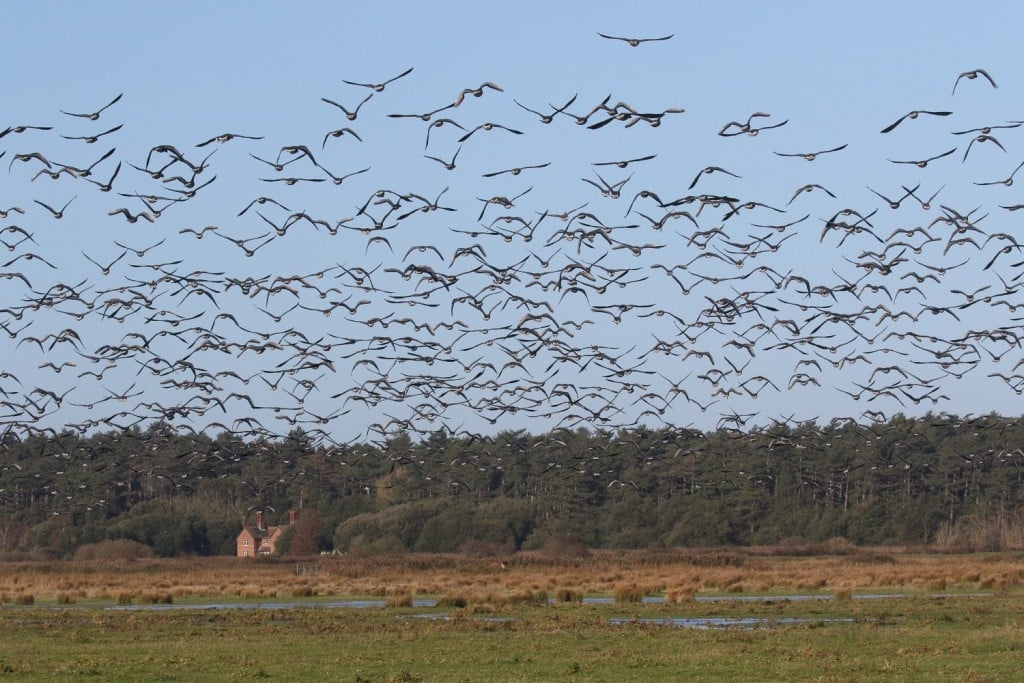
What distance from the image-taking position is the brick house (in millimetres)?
121312

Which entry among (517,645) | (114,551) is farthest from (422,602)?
(114,551)

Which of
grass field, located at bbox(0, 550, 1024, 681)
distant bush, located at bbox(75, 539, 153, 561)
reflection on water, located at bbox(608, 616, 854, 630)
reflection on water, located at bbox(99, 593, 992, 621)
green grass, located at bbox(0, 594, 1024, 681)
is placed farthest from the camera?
distant bush, located at bbox(75, 539, 153, 561)

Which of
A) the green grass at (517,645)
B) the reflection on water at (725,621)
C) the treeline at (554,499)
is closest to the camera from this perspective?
the green grass at (517,645)

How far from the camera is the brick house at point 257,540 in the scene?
398 ft

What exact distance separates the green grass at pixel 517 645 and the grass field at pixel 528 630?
0.22 feet

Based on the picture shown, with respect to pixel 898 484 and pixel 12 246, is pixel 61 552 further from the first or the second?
pixel 12 246

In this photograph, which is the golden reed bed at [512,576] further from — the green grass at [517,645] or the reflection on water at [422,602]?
the green grass at [517,645]

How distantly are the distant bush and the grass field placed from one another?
35.2 meters

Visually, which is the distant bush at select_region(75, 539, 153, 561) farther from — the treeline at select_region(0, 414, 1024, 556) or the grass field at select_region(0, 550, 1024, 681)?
the grass field at select_region(0, 550, 1024, 681)

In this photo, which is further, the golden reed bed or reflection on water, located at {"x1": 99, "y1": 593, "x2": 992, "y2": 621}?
the golden reed bed

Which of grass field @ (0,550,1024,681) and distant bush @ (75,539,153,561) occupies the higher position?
distant bush @ (75,539,153,561)

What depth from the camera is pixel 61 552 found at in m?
117

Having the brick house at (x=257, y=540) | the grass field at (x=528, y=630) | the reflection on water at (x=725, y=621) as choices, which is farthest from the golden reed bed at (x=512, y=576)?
the brick house at (x=257, y=540)

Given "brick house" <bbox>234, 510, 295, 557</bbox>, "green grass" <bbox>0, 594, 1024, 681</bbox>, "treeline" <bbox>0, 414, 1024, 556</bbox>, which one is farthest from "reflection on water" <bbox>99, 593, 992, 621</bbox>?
"brick house" <bbox>234, 510, 295, 557</bbox>
